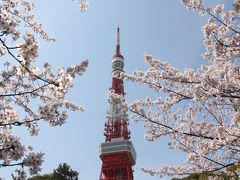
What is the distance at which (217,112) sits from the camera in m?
4.94

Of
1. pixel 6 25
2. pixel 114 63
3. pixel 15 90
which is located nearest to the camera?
pixel 6 25

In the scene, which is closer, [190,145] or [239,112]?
[239,112]

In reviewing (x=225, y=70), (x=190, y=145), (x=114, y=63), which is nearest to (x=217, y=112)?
(x=190, y=145)

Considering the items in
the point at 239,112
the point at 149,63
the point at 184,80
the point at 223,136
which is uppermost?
the point at 149,63

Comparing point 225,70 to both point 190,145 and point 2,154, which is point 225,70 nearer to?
point 190,145

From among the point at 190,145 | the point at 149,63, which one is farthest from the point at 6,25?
the point at 190,145

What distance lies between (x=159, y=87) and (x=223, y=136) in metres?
1.39

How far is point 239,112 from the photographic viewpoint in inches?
157

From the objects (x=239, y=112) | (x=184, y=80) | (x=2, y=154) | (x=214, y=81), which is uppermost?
(x=184, y=80)

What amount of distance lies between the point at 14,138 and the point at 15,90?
3.27ft

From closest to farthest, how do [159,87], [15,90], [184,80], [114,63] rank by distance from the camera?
[15,90] < [184,80] < [159,87] < [114,63]

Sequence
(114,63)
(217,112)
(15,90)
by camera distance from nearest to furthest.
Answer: (15,90)
(217,112)
(114,63)

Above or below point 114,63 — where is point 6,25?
below

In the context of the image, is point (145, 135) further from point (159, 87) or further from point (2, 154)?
point (2, 154)
